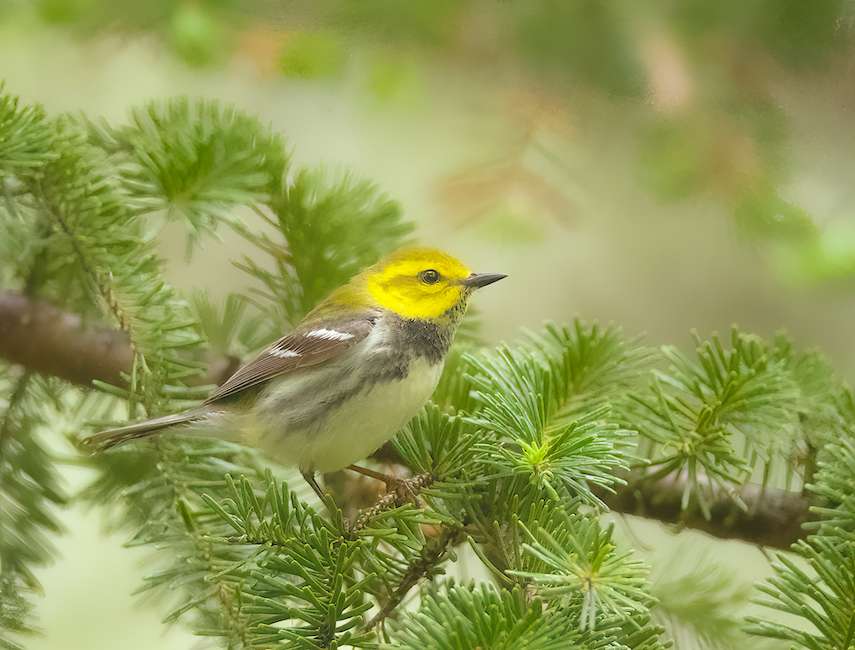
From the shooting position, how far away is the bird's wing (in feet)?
1.65

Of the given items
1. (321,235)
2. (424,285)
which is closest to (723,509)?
(424,285)

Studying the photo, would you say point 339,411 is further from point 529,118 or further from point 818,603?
point 529,118

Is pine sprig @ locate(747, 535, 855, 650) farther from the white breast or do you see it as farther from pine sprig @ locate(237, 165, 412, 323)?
pine sprig @ locate(237, 165, 412, 323)

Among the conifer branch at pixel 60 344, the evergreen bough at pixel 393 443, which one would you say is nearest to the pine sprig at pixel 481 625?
the evergreen bough at pixel 393 443

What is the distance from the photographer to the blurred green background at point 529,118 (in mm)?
831

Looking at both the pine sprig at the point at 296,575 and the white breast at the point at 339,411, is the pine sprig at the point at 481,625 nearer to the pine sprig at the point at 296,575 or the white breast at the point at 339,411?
the pine sprig at the point at 296,575

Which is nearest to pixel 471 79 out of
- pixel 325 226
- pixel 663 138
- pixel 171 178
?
pixel 663 138

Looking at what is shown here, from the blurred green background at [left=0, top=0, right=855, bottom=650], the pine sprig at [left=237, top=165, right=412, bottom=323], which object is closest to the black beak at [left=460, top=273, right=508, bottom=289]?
the pine sprig at [left=237, top=165, right=412, bottom=323]

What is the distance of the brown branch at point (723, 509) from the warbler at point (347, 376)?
0.18m

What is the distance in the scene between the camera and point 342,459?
47 centimetres

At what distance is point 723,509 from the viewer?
0.49m

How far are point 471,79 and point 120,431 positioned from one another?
0.71 metres

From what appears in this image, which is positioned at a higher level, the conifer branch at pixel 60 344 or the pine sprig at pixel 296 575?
the conifer branch at pixel 60 344

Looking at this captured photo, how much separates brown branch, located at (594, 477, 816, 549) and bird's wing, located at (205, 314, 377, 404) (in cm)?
24
